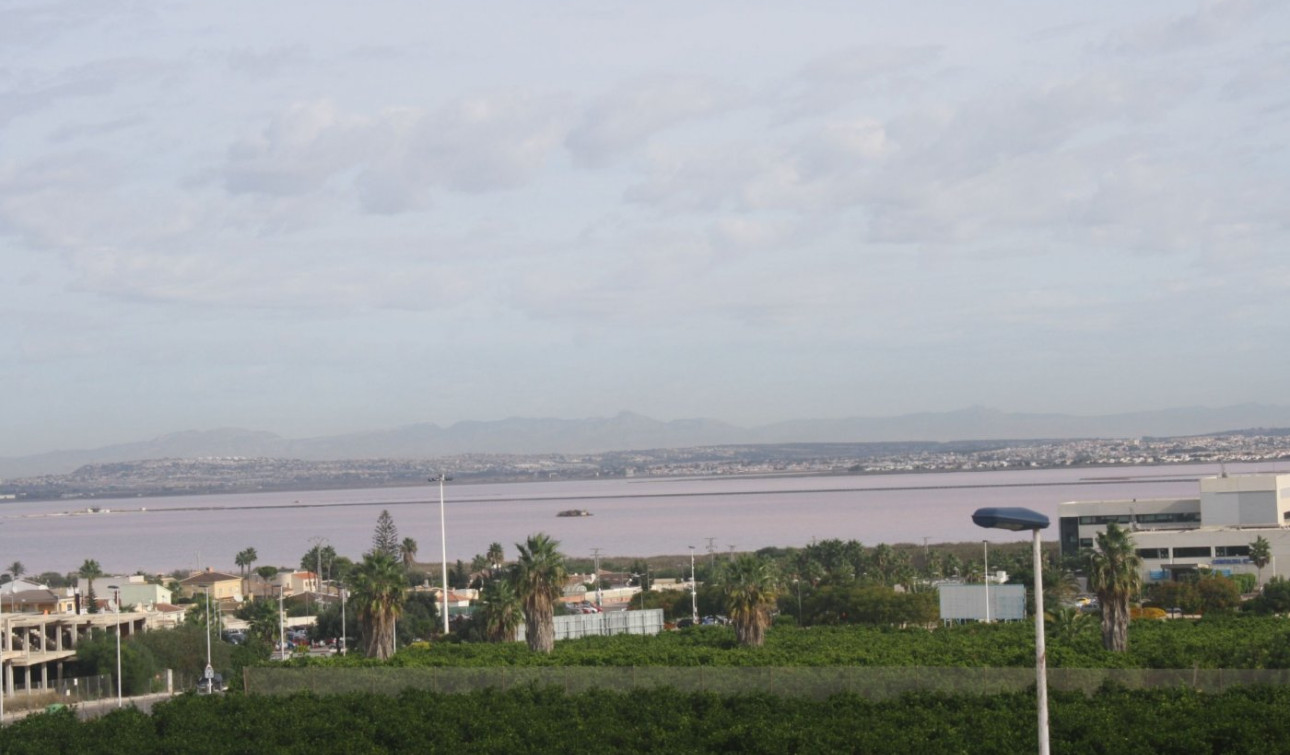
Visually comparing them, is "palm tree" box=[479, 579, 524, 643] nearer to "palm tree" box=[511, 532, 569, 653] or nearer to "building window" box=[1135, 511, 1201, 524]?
"palm tree" box=[511, 532, 569, 653]

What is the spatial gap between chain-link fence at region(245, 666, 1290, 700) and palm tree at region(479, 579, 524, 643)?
71.2ft

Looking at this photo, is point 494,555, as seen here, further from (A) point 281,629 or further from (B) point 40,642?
(B) point 40,642

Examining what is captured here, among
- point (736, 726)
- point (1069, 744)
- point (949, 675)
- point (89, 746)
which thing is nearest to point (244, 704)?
point (89, 746)

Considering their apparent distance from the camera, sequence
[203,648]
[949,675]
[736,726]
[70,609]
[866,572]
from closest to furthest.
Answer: [736,726] → [949,675] → [203,648] → [70,609] → [866,572]

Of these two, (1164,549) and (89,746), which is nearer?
(89,746)

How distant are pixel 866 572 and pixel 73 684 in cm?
5792

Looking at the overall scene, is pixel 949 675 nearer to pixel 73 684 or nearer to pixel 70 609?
pixel 73 684

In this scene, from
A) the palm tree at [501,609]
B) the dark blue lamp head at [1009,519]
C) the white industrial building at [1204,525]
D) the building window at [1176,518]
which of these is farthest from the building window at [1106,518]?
the dark blue lamp head at [1009,519]

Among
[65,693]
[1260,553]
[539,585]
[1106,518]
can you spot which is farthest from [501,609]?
[1106,518]

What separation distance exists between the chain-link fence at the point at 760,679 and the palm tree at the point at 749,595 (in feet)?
62.1

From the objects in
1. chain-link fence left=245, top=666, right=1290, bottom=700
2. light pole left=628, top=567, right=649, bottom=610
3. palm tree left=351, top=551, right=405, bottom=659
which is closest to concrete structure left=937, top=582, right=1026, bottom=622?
light pole left=628, top=567, right=649, bottom=610

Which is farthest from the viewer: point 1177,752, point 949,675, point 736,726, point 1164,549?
point 1164,549

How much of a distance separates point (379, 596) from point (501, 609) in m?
7.46

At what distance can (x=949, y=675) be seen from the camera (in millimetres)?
34406
